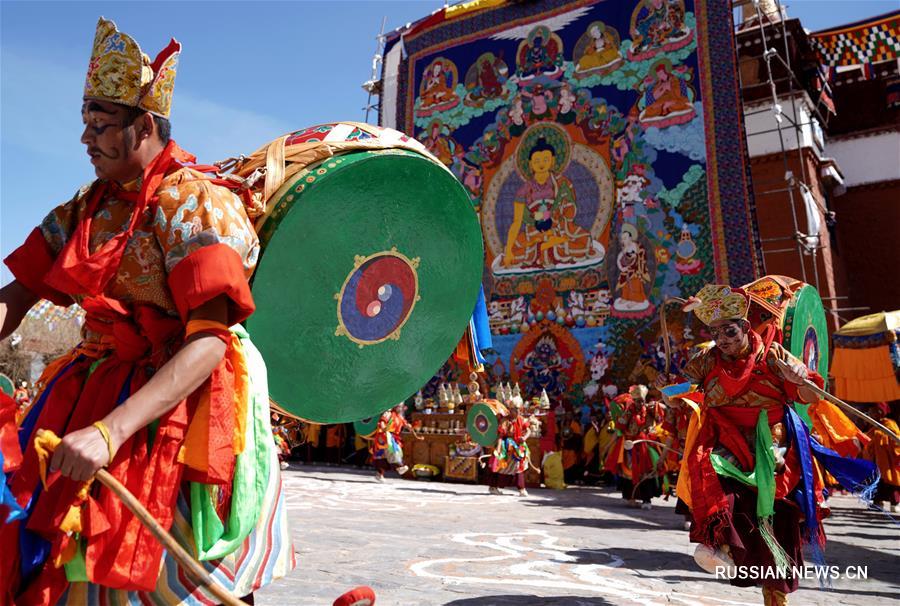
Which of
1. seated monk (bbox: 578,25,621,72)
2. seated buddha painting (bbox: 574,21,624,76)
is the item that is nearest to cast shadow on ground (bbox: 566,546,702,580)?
seated buddha painting (bbox: 574,21,624,76)

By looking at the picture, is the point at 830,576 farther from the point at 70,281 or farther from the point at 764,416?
the point at 70,281

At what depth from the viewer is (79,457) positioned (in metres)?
1.26

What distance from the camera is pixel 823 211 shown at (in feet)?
48.3

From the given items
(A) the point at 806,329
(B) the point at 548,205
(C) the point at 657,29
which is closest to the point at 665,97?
(C) the point at 657,29

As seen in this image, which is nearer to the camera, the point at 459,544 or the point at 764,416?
the point at 764,416


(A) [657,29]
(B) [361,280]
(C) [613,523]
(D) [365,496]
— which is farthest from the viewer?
(A) [657,29]

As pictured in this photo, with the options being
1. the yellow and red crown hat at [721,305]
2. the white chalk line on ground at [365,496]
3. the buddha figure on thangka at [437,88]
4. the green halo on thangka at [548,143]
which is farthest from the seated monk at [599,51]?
the yellow and red crown hat at [721,305]

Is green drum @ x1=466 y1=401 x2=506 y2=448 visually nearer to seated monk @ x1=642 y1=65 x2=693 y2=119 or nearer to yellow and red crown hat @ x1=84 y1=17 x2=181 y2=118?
seated monk @ x1=642 y1=65 x2=693 y2=119

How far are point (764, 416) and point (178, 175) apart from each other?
341cm

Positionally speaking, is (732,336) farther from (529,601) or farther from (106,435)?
(106,435)

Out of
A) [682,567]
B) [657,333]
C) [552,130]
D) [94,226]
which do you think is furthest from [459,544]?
[552,130]

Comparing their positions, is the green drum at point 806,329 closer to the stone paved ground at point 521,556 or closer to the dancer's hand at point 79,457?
the stone paved ground at point 521,556

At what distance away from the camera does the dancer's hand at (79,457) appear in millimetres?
1259

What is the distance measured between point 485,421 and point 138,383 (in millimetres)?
10829
